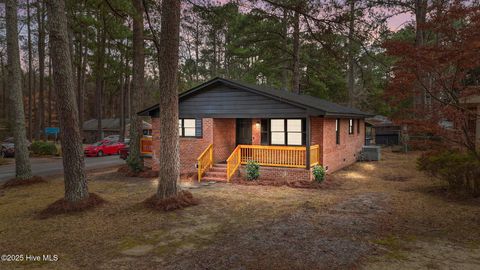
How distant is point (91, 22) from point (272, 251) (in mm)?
20196

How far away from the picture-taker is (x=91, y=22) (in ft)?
67.8

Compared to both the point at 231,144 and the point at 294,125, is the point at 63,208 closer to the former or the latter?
the point at 231,144

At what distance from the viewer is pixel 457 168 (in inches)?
→ 412

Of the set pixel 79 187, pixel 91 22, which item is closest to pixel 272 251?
pixel 79 187

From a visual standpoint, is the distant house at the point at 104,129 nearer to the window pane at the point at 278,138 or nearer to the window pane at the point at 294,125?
the window pane at the point at 278,138

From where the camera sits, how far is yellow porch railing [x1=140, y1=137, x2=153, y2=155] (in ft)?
60.0

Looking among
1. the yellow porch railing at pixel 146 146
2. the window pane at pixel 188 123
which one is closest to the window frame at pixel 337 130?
the window pane at pixel 188 123

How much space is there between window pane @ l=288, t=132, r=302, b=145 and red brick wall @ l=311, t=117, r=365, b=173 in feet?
2.08

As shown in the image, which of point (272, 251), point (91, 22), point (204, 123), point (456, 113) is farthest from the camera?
point (91, 22)

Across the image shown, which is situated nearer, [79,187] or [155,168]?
[79,187]

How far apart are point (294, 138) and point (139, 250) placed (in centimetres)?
1074

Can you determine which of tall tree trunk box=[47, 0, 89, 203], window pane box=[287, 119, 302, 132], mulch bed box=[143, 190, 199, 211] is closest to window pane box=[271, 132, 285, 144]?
window pane box=[287, 119, 302, 132]

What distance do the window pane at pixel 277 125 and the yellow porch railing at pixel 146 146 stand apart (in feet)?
23.4

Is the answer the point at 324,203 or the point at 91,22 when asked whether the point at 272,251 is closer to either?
the point at 324,203
